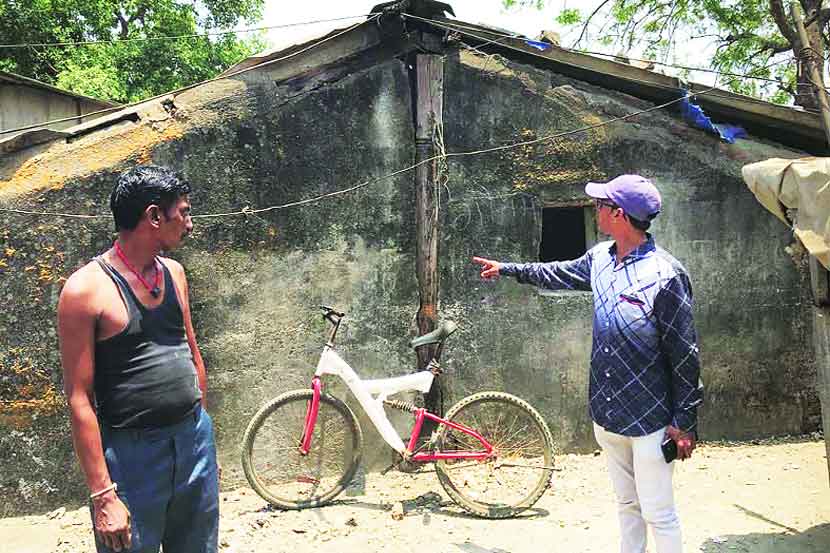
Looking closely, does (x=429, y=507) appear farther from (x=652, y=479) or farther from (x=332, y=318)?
(x=652, y=479)

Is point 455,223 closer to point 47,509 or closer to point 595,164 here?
point 595,164

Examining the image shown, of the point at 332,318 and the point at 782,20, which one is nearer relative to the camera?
the point at 332,318

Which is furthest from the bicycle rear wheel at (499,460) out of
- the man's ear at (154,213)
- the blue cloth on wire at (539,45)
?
the man's ear at (154,213)

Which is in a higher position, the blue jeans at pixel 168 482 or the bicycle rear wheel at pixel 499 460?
the blue jeans at pixel 168 482

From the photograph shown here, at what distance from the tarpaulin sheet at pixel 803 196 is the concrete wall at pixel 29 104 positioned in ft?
29.2

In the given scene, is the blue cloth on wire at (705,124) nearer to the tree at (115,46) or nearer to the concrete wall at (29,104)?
the concrete wall at (29,104)

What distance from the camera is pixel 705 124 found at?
5.50 metres

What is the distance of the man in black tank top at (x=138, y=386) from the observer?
2.09 m

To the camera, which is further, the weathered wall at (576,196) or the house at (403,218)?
the weathered wall at (576,196)

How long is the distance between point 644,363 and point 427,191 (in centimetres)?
272

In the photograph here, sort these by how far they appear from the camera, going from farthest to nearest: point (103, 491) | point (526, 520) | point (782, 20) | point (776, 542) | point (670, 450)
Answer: point (782, 20) → point (526, 520) → point (776, 542) → point (670, 450) → point (103, 491)

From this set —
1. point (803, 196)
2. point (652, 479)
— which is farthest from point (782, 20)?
point (652, 479)

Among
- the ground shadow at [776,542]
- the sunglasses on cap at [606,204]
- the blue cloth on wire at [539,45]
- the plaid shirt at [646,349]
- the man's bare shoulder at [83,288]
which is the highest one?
the blue cloth on wire at [539,45]

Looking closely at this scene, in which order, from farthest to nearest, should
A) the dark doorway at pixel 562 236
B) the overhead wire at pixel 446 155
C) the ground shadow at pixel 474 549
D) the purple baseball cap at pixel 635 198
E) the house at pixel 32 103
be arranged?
the house at pixel 32 103 < the dark doorway at pixel 562 236 < the overhead wire at pixel 446 155 < the ground shadow at pixel 474 549 < the purple baseball cap at pixel 635 198
